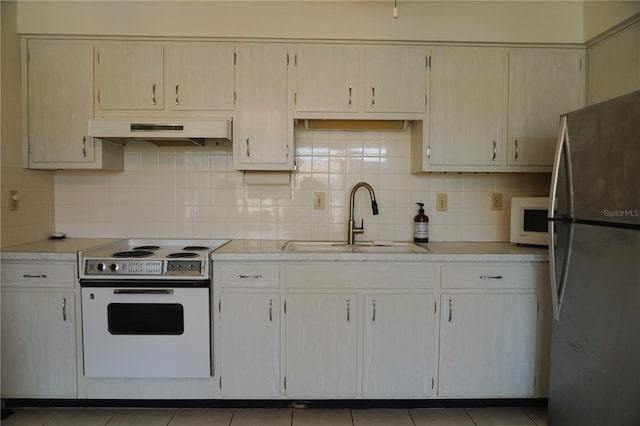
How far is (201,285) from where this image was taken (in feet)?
6.91

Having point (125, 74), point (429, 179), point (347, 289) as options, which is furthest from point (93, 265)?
point (429, 179)

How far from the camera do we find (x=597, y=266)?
1.66 m

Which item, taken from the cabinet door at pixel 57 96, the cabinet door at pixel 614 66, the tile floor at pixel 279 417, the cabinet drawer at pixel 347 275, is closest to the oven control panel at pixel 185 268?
the cabinet drawer at pixel 347 275

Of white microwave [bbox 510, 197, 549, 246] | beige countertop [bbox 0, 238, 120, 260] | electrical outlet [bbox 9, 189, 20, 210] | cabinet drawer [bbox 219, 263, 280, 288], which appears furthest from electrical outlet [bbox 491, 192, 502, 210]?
electrical outlet [bbox 9, 189, 20, 210]

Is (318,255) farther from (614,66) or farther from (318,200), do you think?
(614,66)

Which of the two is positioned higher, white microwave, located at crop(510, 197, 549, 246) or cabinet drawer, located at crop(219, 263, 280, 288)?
white microwave, located at crop(510, 197, 549, 246)

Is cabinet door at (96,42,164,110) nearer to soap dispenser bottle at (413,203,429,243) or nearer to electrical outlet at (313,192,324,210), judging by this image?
electrical outlet at (313,192,324,210)

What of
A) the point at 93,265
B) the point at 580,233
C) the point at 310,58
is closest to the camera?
the point at 580,233

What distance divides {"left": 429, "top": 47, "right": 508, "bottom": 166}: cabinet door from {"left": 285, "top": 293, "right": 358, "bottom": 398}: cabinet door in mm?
1163

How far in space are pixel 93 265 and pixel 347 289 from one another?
145 cm

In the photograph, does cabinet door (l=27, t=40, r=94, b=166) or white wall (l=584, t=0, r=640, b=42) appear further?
cabinet door (l=27, t=40, r=94, b=166)

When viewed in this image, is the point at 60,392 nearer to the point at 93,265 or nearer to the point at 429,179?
the point at 93,265

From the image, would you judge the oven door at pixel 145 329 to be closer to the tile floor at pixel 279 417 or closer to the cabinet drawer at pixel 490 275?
the tile floor at pixel 279 417

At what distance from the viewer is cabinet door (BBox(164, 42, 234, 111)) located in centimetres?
238
